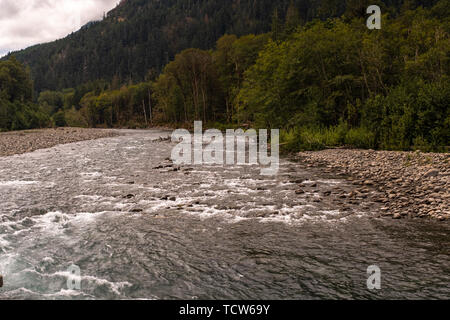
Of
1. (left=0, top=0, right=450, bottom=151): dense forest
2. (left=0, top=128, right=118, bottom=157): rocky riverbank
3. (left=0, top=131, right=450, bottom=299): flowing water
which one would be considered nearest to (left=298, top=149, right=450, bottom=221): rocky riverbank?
(left=0, top=131, right=450, bottom=299): flowing water

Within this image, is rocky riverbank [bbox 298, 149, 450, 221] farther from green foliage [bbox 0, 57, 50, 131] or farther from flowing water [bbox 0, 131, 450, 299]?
green foliage [bbox 0, 57, 50, 131]

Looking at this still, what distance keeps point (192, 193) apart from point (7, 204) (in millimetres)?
6452

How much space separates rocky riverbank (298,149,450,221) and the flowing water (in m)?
0.80

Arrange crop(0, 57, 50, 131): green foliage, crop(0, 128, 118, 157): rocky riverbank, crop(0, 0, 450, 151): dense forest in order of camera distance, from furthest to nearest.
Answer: crop(0, 57, 50, 131): green foliage, crop(0, 128, 118, 157): rocky riverbank, crop(0, 0, 450, 151): dense forest

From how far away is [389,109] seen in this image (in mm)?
19328

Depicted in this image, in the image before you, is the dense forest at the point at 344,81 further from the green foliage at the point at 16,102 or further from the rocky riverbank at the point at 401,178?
the rocky riverbank at the point at 401,178

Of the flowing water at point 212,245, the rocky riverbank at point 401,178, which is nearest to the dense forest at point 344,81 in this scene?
the rocky riverbank at point 401,178

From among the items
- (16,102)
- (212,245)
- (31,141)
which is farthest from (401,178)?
(16,102)

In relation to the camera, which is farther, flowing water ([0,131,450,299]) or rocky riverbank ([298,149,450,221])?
rocky riverbank ([298,149,450,221])

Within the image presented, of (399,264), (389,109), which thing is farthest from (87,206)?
(389,109)

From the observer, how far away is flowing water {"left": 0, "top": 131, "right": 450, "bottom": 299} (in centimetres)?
535

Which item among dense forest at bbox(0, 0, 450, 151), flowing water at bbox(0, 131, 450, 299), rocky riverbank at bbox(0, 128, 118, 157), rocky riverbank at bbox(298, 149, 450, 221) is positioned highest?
dense forest at bbox(0, 0, 450, 151)

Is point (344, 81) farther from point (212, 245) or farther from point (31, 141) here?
point (31, 141)

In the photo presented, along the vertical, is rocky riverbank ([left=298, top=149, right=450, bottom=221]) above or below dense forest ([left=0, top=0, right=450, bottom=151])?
below
